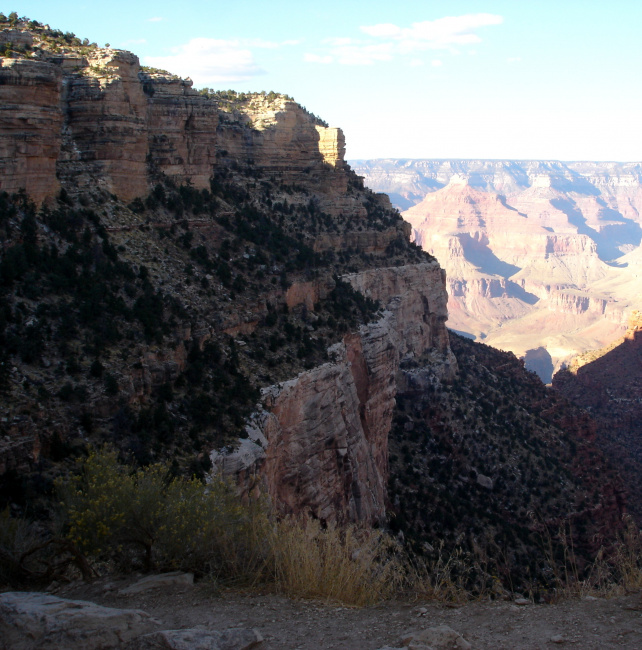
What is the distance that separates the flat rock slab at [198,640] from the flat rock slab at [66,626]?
287 millimetres

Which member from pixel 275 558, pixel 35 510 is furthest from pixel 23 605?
pixel 35 510

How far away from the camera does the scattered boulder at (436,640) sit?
10504 mm

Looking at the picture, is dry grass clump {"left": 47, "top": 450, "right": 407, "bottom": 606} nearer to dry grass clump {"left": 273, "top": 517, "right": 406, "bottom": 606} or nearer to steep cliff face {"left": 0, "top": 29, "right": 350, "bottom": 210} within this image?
dry grass clump {"left": 273, "top": 517, "right": 406, "bottom": 606}

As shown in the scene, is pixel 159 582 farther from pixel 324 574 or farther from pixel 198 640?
pixel 324 574

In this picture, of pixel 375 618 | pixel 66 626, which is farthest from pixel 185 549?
pixel 375 618

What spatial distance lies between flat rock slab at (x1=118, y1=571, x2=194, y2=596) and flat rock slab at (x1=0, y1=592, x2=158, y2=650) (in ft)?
6.27

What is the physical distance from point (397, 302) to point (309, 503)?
2381 centimetres

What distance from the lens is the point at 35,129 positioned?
25.8 metres

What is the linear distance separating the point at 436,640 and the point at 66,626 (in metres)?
5.67

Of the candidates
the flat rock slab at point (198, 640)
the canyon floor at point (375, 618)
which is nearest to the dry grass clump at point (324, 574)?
the canyon floor at point (375, 618)

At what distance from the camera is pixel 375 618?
12.2 meters

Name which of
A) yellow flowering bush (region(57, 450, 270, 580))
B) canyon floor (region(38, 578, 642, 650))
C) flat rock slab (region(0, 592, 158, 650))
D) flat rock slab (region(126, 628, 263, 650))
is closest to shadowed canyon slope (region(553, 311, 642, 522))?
canyon floor (region(38, 578, 642, 650))

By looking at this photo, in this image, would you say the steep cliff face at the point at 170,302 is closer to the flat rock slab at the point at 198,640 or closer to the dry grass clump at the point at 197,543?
the dry grass clump at the point at 197,543

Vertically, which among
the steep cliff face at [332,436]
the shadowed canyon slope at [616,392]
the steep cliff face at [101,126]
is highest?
the steep cliff face at [101,126]
